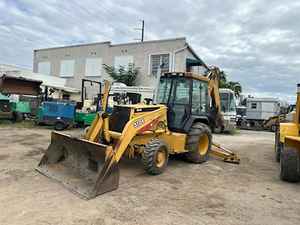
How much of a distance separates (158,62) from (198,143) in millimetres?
14872

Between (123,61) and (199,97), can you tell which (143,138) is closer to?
(199,97)

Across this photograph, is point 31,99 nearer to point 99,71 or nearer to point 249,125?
point 99,71

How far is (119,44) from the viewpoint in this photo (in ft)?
72.7

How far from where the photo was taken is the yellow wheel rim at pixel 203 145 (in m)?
6.82

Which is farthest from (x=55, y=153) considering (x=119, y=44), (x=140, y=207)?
(x=119, y=44)

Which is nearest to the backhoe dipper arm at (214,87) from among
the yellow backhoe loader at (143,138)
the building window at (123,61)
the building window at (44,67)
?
the yellow backhoe loader at (143,138)

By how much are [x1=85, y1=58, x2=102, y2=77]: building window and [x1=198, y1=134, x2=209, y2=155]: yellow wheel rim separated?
17.3m

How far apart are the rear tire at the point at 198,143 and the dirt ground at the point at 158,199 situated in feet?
1.64

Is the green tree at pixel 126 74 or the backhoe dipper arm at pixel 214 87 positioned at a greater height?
the green tree at pixel 126 74

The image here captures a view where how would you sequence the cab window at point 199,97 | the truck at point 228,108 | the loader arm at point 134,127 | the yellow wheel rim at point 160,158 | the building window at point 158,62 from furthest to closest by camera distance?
the building window at point 158,62
the truck at point 228,108
the cab window at point 199,97
the yellow wheel rim at point 160,158
the loader arm at point 134,127

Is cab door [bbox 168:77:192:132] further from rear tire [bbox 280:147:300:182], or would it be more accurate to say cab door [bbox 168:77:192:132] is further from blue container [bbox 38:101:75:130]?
blue container [bbox 38:101:75:130]

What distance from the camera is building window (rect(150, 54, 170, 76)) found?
1970 centimetres

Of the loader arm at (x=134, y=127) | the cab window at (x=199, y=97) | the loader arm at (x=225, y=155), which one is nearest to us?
the loader arm at (x=134, y=127)

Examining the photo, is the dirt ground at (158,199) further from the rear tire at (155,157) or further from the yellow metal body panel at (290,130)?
the yellow metal body panel at (290,130)
